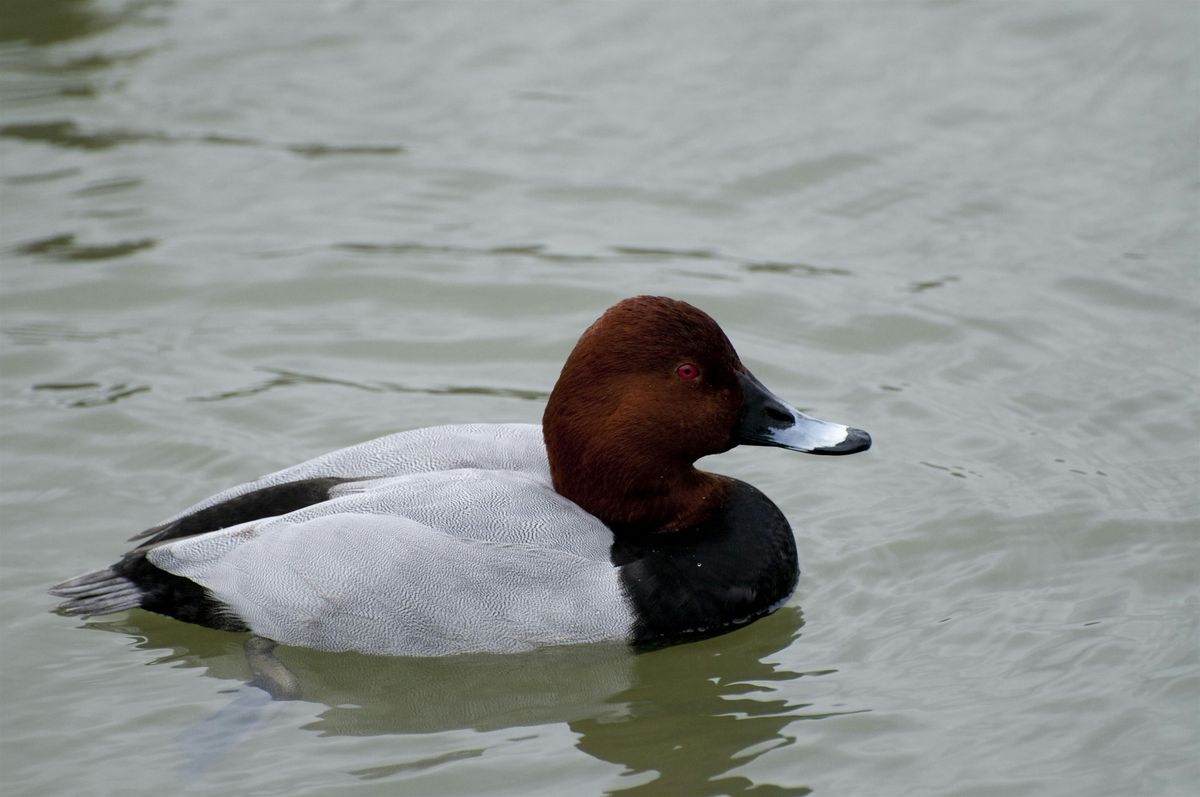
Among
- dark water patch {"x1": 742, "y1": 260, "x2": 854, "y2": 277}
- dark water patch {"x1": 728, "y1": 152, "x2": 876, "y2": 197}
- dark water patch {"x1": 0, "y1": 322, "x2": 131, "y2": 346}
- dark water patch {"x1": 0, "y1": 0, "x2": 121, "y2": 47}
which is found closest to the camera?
dark water patch {"x1": 0, "y1": 322, "x2": 131, "y2": 346}

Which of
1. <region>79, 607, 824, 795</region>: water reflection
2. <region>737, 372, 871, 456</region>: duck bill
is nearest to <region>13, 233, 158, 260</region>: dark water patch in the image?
<region>79, 607, 824, 795</region>: water reflection

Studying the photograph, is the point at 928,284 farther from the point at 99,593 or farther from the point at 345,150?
the point at 99,593

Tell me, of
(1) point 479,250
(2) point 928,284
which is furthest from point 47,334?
(2) point 928,284

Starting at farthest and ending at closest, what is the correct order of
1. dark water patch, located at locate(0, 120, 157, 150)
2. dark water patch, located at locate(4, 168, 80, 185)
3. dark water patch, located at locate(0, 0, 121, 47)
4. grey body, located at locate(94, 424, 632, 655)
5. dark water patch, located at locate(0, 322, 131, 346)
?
dark water patch, located at locate(0, 0, 121, 47) → dark water patch, located at locate(0, 120, 157, 150) → dark water patch, located at locate(4, 168, 80, 185) → dark water patch, located at locate(0, 322, 131, 346) → grey body, located at locate(94, 424, 632, 655)

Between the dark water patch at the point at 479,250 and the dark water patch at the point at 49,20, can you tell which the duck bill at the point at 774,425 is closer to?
the dark water patch at the point at 479,250

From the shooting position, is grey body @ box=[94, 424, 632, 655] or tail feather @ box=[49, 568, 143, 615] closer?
grey body @ box=[94, 424, 632, 655]

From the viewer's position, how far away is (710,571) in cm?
564

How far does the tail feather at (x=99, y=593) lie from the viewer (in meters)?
5.60

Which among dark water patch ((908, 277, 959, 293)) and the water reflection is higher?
dark water patch ((908, 277, 959, 293))

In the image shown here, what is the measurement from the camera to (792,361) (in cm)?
754

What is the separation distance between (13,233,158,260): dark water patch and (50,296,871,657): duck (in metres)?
3.29

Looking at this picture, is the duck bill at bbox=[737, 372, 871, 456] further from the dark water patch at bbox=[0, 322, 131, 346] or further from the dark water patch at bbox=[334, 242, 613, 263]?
the dark water patch at bbox=[0, 322, 131, 346]

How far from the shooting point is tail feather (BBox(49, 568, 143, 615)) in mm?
5602

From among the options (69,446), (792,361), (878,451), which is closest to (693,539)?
(878,451)
